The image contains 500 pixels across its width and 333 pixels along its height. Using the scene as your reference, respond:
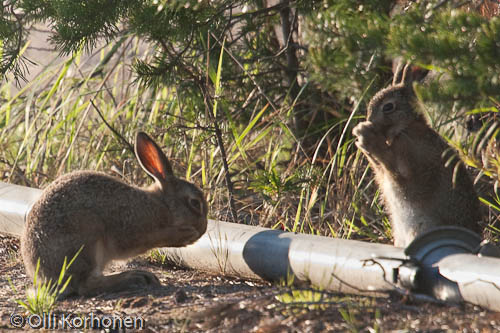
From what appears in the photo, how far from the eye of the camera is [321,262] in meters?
3.96

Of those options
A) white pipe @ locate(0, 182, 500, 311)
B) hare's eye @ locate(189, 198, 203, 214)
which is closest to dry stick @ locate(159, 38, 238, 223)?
white pipe @ locate(0, 182, 500, 311)

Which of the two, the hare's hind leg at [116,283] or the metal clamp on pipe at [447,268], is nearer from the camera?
the metal clamp on pipe at [447,268]

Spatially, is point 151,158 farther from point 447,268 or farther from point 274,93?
point 274,93

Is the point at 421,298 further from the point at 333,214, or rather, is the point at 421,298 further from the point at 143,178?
the point at 143,178

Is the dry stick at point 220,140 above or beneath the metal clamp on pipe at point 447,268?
above

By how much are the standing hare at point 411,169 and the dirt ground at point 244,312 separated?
38.4 inches

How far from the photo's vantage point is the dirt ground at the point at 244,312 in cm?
301

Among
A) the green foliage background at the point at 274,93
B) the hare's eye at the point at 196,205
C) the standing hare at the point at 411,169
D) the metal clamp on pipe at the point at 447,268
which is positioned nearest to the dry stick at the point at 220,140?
the green foliage background at the point at 274,93

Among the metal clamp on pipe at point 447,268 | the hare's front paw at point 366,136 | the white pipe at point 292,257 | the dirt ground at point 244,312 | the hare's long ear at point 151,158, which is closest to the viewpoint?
the dirt ground at point 244,312

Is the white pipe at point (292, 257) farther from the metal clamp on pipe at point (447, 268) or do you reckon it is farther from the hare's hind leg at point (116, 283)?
the hare's hind leg at point (116, 283)

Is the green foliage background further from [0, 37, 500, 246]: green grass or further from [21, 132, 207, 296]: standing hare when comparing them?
[21, 132, 207, 296]: standing hare

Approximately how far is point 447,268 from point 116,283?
1756 millimetres

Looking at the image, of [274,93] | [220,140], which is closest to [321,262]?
[220,140]
